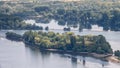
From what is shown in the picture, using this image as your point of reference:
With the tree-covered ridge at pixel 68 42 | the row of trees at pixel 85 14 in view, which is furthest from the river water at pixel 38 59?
the row of trees at pixel 85 14

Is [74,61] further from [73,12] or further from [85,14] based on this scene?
[73,12]

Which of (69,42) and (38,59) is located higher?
(69,42)

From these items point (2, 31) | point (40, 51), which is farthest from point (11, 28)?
point (40, 51)

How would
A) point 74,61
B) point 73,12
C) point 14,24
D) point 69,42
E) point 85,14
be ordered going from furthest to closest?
1. point 73,12
2. point 85,14
3. point 14,24
4. point 69,42
5. point 74,61

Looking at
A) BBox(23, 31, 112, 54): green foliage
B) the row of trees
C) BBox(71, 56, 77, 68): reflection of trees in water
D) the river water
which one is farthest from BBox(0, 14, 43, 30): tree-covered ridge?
BBox(71, 56, 77, 68): reflection of trees in water

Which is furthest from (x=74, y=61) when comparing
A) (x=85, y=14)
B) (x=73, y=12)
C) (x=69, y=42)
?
(x=73, y=12)

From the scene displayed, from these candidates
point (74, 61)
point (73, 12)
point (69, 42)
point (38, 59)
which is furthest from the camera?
point (73, 12)
